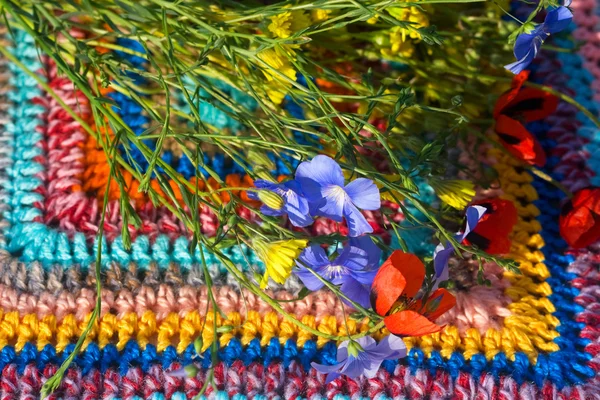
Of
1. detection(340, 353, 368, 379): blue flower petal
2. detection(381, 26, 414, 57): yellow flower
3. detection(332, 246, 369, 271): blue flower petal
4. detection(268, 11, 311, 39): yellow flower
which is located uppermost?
detection(268, 11, 311, 39): yellow flower

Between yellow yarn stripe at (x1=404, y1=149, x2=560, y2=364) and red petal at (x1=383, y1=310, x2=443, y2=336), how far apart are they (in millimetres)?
168

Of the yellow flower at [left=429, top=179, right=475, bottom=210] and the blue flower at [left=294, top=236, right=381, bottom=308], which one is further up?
the yellow flower at [left=429, top=179, right=475, bottom=210]

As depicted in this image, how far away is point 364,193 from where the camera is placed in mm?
457

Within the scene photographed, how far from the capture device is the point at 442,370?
61cm

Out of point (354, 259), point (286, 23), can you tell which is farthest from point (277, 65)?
point (354, 259)

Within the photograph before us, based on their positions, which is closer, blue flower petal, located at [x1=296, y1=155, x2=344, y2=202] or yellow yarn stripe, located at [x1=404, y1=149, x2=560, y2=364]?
blue flower petal, located at [x1=296, y1=155, x2=344, y2=202]

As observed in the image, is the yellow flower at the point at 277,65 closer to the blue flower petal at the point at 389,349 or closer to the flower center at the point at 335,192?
the flower center at the point at 335,192

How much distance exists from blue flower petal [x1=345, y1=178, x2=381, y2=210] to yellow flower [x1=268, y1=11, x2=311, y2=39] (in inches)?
6.1

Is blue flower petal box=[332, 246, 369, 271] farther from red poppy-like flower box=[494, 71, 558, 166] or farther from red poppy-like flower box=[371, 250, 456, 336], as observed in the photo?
red poppy-like flower box=[494, 71, 558, 166]

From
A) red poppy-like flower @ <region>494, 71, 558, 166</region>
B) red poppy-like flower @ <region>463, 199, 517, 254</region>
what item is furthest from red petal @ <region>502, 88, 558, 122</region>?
red poppy-like flower @ <region>463, 199, 517, 254</region>

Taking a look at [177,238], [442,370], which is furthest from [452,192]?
[177,238]

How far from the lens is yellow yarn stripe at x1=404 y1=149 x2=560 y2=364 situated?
630 millimetres

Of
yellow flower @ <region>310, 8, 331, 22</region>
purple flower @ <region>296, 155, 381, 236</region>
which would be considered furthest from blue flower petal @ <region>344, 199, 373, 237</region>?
yellow flower @ <region>310, 8, 331, 22</region>

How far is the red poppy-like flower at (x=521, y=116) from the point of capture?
63 cm
